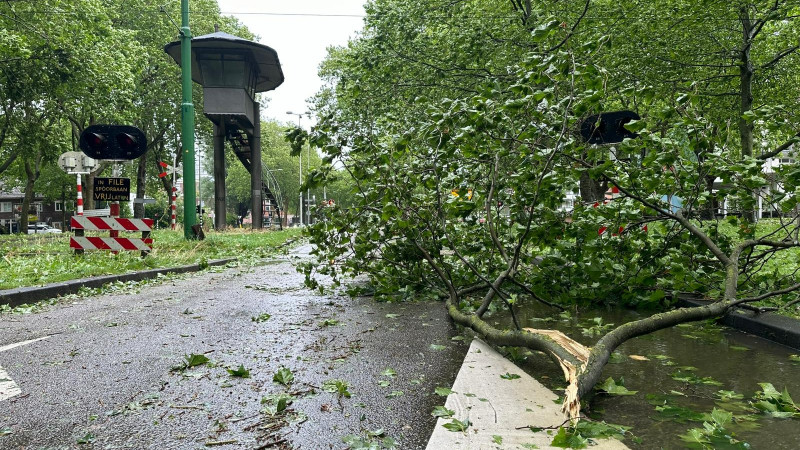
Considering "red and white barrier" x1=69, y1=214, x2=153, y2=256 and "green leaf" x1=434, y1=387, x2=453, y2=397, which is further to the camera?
"red and white barrier" x1=69, y1=214, x2=153, y2=256

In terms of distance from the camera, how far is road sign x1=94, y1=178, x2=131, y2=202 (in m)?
10.6

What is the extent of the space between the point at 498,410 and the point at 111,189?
32.6 ft

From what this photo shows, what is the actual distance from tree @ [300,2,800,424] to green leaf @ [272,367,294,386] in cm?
165

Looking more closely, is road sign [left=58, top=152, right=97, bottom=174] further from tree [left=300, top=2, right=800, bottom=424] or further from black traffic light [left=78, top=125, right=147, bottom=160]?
tree [left=300, top=2, right=800, bottom=424]

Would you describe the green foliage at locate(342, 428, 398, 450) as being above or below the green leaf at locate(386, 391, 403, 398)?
above

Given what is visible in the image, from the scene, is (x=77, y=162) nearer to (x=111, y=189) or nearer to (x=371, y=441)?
(x=111, y=189)

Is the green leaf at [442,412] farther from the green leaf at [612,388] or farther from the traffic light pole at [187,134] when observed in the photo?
the traffic light pole at [187,134]

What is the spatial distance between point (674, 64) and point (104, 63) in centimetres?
1830

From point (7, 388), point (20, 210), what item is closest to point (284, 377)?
point (7, 388)

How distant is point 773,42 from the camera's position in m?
17.3

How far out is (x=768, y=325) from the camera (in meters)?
4.52

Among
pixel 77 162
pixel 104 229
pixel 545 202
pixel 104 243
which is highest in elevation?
pixel 77 162

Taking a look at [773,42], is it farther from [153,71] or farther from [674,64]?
[153,71]

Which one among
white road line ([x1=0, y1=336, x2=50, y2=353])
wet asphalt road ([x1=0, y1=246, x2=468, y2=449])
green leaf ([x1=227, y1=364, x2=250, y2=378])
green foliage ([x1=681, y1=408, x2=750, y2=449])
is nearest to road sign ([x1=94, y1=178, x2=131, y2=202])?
wet asphalt road ([x1=0, y1=246, x2=468, y2=449])
